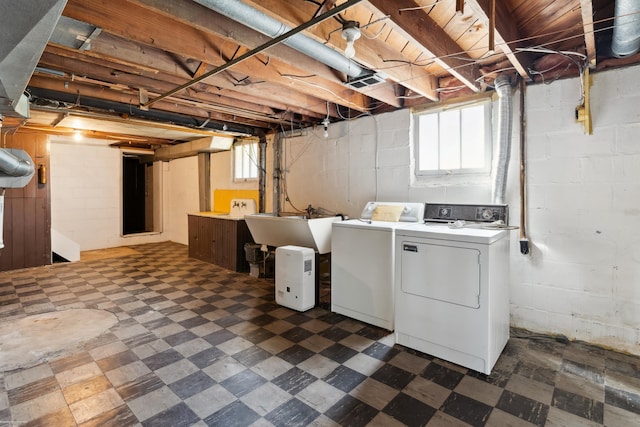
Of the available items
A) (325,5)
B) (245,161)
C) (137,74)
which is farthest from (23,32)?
(245,161)

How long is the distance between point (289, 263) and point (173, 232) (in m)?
5.28

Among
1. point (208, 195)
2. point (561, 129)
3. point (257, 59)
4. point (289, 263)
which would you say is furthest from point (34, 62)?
point (208, 195)

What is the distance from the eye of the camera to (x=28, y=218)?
5031 mm

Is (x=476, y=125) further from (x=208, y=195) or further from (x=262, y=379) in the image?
(x=208, y=195)

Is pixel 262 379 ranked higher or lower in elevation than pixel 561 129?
lower

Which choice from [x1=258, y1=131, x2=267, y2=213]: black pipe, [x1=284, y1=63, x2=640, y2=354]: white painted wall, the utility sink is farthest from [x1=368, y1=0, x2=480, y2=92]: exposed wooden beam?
[x1=258, y1=131, x2=267, y2=213]: black pipe

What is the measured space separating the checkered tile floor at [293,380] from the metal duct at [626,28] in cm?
215

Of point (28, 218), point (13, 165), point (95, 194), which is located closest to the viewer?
point (13, 165)

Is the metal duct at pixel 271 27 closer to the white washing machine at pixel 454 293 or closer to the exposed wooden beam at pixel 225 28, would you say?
the exposed wooden beam at pixel 225 28

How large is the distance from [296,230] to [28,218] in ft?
15.0

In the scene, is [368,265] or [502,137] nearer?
[502,137]

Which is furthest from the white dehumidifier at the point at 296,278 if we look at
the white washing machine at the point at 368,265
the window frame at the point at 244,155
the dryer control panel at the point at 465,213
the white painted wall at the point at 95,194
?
the white painted wall at the point at 95,194

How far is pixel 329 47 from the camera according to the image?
227cm

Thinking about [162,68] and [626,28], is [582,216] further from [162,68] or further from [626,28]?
[162,68]
